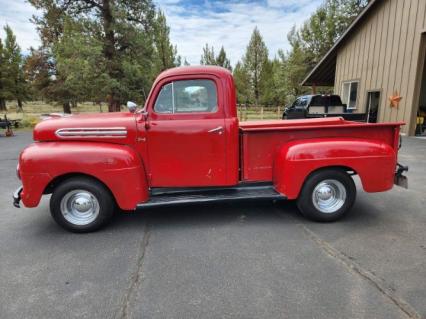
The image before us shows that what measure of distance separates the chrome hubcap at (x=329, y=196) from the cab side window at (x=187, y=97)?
191 cm

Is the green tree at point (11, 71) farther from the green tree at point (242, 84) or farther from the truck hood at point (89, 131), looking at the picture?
the truck hood at point (89, 131)

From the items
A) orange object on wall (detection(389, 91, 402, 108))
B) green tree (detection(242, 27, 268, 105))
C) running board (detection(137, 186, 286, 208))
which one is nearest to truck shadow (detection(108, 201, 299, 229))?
running board (detection(137, 186, 286, 208))

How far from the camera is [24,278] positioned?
2910 mm

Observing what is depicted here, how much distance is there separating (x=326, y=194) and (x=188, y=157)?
2.08 metres

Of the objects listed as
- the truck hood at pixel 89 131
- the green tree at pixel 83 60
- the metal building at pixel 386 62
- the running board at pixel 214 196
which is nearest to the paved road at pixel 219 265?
the running board at pixel 214 196

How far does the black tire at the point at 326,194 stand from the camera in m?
4.00

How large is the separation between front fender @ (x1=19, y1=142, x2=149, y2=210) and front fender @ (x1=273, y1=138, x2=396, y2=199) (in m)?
2.00

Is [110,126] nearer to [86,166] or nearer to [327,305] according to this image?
[86,166]

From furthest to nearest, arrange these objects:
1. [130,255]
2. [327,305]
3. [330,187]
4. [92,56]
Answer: [92,56], [330,187], [130,255], [327,305]

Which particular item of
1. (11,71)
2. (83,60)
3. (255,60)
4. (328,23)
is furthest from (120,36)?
(11,71)

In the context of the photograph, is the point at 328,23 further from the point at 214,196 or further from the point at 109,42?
the point at 214,196

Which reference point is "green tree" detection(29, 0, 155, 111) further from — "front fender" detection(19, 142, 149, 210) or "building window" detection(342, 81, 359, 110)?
"front fender" detection(19, 142, 149, 210)

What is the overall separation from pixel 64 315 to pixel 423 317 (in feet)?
9.71

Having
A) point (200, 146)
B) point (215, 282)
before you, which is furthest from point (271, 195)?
point (215, 282)
